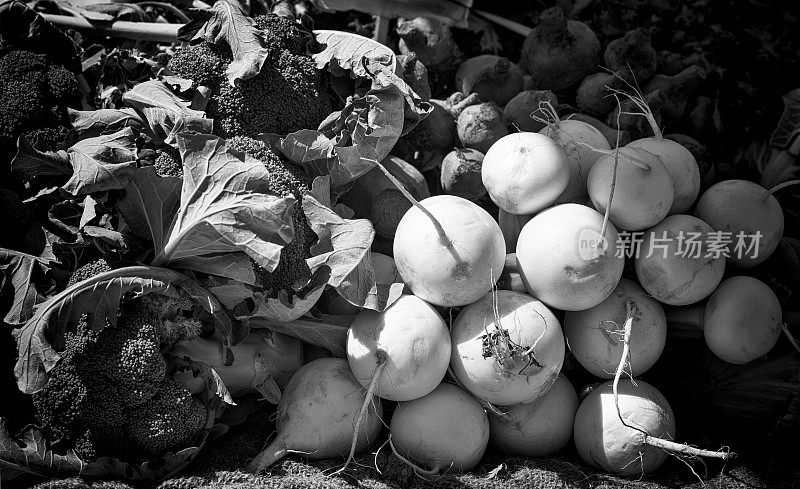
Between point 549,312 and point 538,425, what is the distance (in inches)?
13.9

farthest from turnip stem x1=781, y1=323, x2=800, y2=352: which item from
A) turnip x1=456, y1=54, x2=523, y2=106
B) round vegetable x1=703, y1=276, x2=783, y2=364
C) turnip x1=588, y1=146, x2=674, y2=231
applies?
turnip x1=456, y1=54, x2=523, y2=106

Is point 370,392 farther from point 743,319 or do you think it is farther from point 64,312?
point 743,319

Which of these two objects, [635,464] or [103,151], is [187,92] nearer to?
[103,151]

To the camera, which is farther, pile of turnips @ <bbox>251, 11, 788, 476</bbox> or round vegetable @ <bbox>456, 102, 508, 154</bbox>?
round vegetable @ <bbox>456, 102, 508, 154</bbox>

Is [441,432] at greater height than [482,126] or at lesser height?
lesser

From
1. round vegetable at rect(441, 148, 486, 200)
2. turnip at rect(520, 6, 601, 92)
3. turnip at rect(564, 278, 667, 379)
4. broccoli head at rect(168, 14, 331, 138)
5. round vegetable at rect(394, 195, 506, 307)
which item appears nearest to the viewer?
round vegetable at rect(394, 195, 506, 307)

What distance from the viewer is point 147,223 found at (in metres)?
1.73

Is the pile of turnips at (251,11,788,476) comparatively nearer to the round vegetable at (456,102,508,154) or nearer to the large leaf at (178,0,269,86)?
the round vegetable at (456,102,508,154)

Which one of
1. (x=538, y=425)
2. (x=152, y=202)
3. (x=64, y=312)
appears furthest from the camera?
(x=538, y=425)

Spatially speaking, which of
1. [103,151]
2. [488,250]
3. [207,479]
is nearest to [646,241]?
[488,250]

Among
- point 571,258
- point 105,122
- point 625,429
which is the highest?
point 105,122

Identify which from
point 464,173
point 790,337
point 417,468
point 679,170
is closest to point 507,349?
point 417,468

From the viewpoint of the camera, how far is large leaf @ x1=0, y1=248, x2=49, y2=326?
164 centimetres

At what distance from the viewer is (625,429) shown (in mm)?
1740
